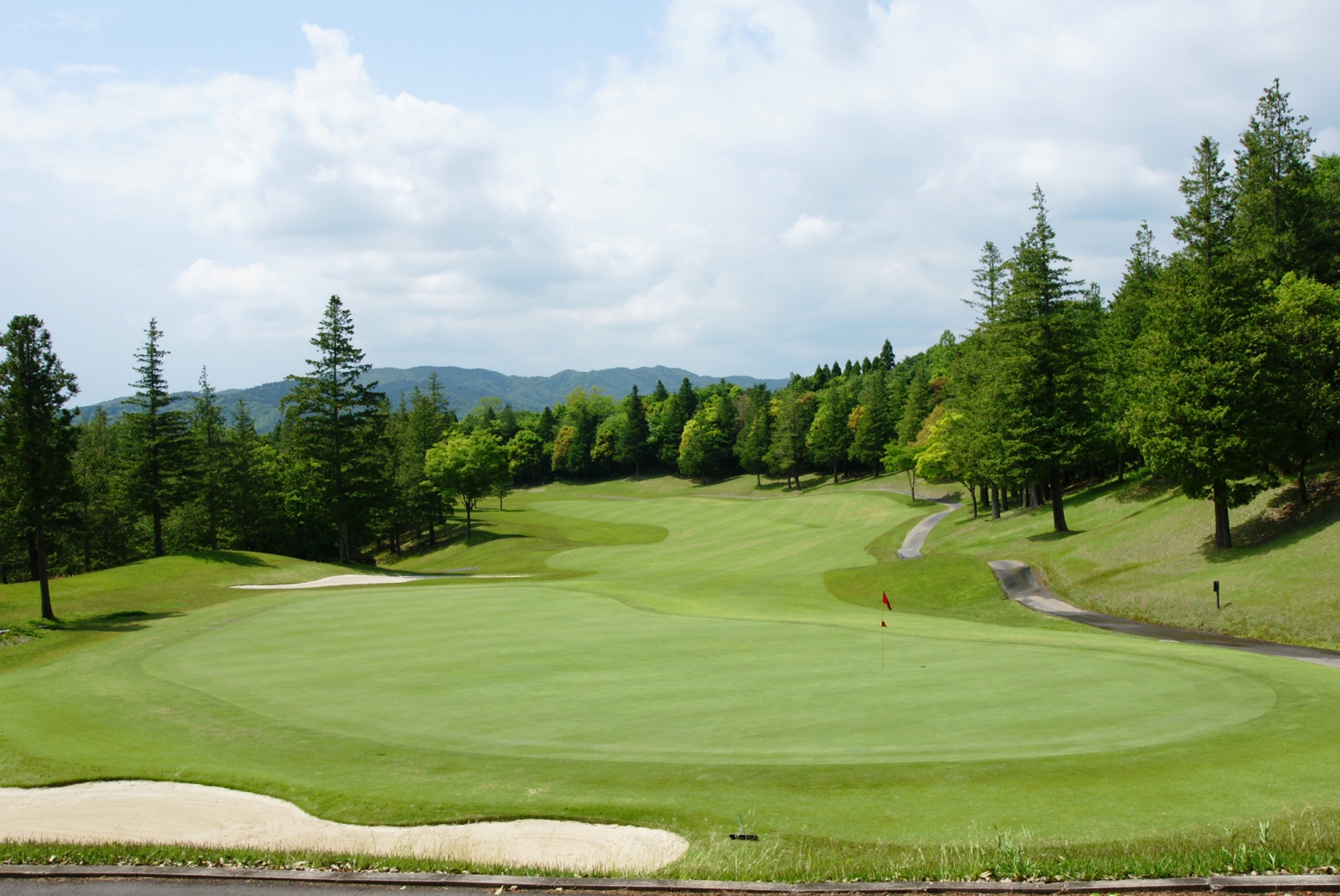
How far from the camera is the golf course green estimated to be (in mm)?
10391

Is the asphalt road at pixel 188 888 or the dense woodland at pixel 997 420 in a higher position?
the dense woodland at pixel 997 420

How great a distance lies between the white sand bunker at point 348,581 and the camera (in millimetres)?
43281

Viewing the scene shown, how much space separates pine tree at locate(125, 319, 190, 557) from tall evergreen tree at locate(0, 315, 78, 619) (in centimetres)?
1617

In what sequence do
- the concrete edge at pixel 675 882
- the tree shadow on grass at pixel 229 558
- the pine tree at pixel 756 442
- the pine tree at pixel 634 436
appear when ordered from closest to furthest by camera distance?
the concrete edge at pixel 675 882 < the tree shadow on grass at pixel 229 558 < the pine tree at pixel 756 442 < the pine tree at pixel 634 436

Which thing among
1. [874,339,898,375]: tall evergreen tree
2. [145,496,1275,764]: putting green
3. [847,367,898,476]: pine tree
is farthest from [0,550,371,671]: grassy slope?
[874,339,898,375]: tall evergreen tree

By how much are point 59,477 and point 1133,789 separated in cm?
4105

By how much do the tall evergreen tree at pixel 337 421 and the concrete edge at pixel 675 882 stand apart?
A: 4863cm

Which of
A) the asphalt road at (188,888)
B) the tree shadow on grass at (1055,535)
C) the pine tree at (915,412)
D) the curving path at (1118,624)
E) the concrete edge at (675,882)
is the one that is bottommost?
the curving path at (1118,624)

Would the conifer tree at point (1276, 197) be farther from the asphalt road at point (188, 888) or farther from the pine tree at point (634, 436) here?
the pine tree at point (634, 436)

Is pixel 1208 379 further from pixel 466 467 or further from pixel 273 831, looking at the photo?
pixel 466 467

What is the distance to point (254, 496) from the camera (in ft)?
216

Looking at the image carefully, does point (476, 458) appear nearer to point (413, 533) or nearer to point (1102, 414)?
point (413, 533)

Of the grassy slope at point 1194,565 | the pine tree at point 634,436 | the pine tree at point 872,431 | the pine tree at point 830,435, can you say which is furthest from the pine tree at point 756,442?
the grassy slope at point 1194,565

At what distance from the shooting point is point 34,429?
111ft
